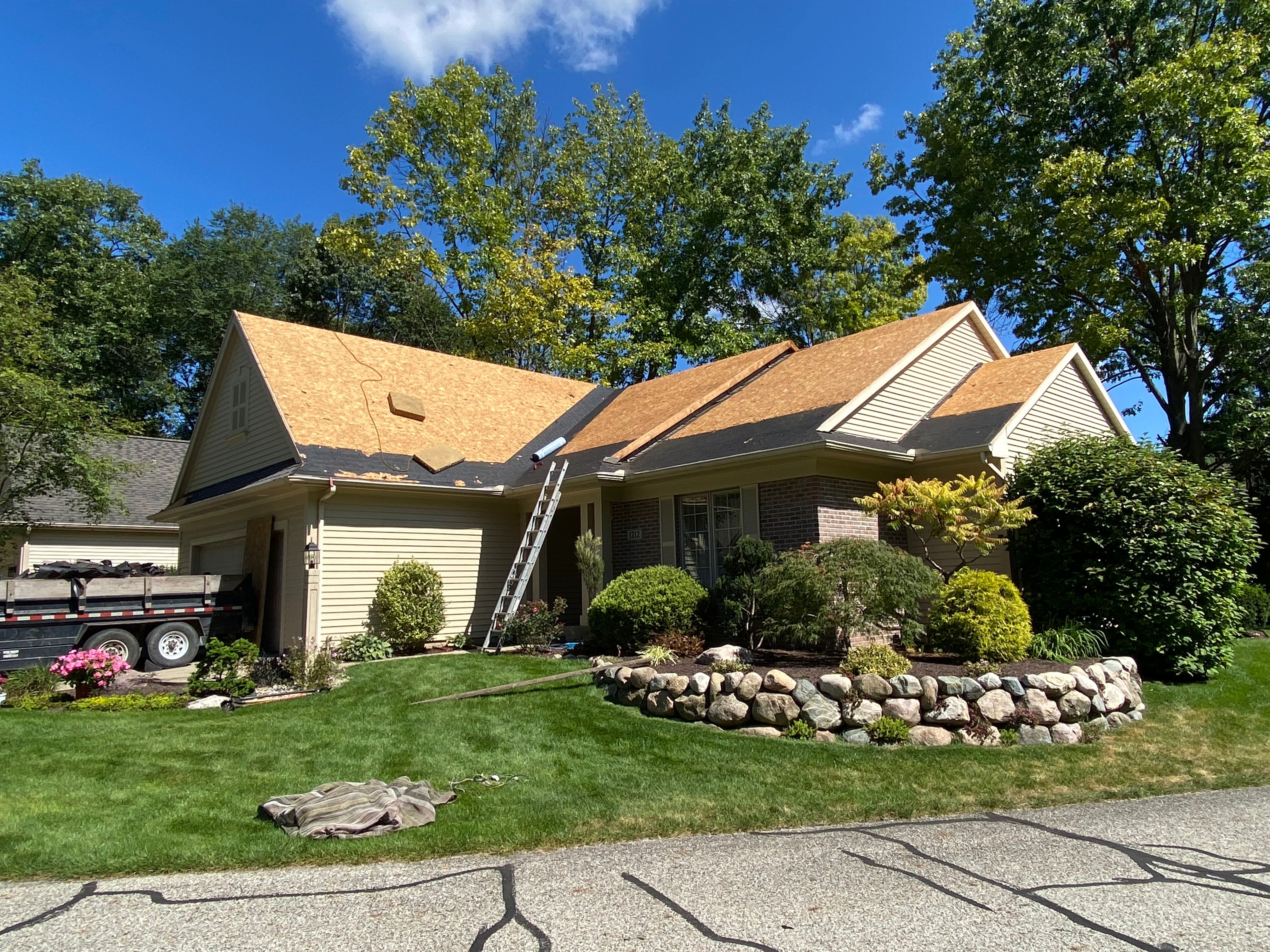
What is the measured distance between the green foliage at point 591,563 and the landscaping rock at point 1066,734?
6.89 meters

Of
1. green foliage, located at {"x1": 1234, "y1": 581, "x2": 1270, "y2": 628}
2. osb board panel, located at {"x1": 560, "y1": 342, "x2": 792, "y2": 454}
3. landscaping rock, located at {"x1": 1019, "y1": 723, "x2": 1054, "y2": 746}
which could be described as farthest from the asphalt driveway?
green foliage, located at {"x1": 1234, "y1": 581, "x2": 1270, "y2": 628}

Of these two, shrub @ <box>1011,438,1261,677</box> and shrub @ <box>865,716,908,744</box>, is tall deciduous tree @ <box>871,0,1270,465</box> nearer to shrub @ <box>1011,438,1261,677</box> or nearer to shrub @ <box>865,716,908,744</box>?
shrub @ <box>1011,438,1261,677</box>

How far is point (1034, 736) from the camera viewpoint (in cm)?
790

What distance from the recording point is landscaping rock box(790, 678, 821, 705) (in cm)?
821

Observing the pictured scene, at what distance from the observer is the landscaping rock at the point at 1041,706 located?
8.02 m

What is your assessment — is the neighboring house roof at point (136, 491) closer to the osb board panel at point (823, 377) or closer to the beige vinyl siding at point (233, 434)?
the beige vinyl siding at point (233, 434)

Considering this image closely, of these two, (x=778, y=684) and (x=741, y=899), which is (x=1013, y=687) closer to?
(x=778, y=684)

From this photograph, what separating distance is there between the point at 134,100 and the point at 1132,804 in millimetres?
23292

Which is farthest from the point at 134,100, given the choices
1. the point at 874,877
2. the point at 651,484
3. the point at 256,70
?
the point at 874,877

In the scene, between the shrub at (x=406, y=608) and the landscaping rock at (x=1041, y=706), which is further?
the shrub at (x=406, y=608)

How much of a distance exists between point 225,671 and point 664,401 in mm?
9905

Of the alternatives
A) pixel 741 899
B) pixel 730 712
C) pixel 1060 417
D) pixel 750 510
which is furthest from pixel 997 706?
pixel 1060 417

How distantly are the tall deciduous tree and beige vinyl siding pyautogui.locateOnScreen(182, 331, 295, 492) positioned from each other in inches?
671

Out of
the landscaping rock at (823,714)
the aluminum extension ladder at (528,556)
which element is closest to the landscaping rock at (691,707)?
the landscaping rock at (823,714)
